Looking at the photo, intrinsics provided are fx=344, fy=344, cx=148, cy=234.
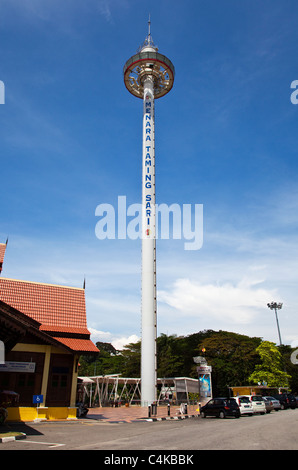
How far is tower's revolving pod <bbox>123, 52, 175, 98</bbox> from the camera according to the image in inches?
1738

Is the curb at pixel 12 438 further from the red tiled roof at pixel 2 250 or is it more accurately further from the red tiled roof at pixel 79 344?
the red tiled roof at pixel 2 250

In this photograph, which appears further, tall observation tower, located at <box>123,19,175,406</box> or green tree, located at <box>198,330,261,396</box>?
green tree, located at <box>198,330,261,396</box>

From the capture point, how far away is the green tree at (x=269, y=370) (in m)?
52.6

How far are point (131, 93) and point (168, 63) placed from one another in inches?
274

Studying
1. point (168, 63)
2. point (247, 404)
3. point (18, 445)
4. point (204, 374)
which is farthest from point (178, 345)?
point (18, 445)

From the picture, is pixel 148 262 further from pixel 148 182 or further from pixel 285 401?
pixel 285 401

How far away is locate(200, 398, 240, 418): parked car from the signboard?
12539 mm

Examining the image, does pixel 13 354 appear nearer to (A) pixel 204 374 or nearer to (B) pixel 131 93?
(A) pixel 204 374

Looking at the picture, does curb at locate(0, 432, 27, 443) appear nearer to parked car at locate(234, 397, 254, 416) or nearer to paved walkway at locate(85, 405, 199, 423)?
paved walkway at locate(85, 405, 199, 423)

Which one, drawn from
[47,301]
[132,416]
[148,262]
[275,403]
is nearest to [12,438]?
[132,416]

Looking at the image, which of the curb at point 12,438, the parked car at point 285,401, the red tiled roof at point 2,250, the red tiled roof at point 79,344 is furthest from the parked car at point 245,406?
the red tiled roof at point 2,250

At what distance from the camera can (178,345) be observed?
6250cm

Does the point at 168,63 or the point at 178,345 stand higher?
the point at 168,63

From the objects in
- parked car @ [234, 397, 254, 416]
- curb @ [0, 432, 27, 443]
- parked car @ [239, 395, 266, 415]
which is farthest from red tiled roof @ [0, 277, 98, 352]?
parked car @ [239, 395, 266, 415]
